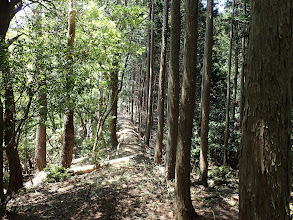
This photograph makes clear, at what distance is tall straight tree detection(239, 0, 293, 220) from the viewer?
1900 millimetres

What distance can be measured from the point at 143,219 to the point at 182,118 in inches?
110

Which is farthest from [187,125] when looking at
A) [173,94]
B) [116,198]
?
[116,198]

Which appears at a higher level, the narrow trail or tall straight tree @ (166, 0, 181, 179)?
tall straight tree @ (166, 0, 181, 179)

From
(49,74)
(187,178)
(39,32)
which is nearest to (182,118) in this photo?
(187,178)

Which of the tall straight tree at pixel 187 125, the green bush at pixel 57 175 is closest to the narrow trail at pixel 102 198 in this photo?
the green bush at pixel 57 175

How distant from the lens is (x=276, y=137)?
1911 millimetres

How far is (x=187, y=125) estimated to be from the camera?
15.6ft

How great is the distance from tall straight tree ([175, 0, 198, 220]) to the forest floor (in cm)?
85

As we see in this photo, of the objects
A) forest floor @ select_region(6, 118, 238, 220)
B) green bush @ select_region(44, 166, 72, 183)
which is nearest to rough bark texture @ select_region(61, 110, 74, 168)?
green bush @ select_region(44, 166, 72, 183)

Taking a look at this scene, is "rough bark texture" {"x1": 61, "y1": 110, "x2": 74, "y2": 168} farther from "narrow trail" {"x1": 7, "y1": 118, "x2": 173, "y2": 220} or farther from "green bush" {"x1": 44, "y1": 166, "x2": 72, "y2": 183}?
"narrow trail" {"x1": 7, "y1": 118, "x2": 173, "y2": 220}

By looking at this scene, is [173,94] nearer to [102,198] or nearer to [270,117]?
[102,198]

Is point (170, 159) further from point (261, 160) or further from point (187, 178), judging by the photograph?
point (261, 160)

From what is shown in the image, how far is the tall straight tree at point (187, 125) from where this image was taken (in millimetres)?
4735

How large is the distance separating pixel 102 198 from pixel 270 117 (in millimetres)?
5762
